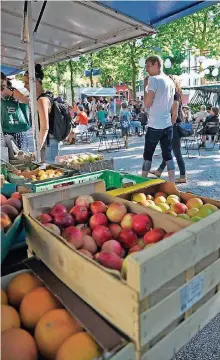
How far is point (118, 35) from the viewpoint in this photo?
12.6 ft

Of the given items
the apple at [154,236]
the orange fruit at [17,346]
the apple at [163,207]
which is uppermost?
the apple at [163,207]

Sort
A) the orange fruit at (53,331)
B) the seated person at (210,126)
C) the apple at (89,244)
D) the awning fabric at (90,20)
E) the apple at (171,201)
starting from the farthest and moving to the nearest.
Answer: the seated person at (210,126) → the awning fabric at (90,20) → the apple at (171,201) → the apple at (89,244) → the orange fruit at (53,331)

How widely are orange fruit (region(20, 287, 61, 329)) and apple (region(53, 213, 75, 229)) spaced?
0.38m

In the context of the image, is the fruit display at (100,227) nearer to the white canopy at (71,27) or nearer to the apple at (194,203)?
the apple at (194,203)

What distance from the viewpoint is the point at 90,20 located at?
3.46m

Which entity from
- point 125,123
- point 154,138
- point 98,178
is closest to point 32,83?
point 98,178

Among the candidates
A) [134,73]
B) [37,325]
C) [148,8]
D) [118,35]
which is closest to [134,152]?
[118,35]

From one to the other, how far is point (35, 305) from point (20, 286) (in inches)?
6.2

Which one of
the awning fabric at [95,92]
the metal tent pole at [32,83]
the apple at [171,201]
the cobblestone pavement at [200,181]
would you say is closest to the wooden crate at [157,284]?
the apple at [171,201]

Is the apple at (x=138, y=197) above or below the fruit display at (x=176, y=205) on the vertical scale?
above

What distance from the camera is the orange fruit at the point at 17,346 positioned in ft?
3.58

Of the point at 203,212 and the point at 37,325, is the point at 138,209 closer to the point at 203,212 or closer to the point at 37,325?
the point at 203,212

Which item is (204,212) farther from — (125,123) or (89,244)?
(125,123)

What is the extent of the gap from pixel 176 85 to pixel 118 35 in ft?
4.52
